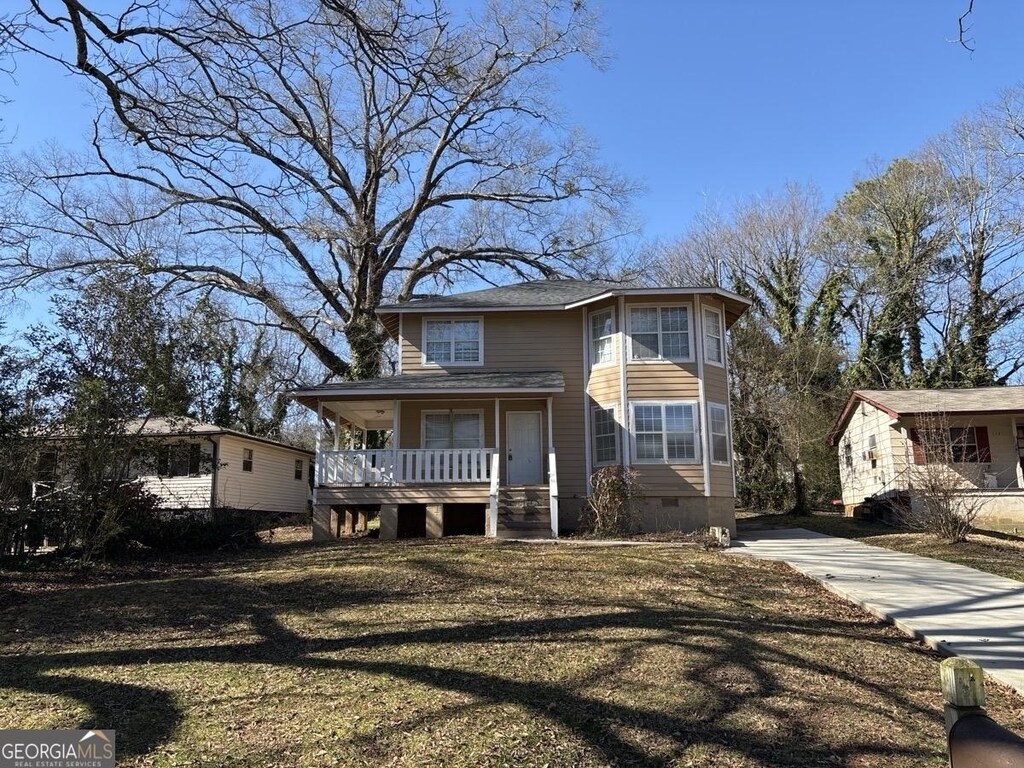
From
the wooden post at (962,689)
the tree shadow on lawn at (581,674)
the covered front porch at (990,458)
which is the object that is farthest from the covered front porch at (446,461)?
the wooden post at (962,689)

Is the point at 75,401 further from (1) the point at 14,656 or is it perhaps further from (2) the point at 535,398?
(2) the point at 535,398

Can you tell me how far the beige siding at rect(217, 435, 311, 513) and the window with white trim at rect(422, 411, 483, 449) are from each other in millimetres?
7552

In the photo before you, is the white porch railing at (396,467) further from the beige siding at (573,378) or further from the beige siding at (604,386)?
the beige siding at (604,386)

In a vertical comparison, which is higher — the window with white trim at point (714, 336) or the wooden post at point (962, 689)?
the window with white trim at point (714, 336)

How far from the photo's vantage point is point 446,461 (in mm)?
15203

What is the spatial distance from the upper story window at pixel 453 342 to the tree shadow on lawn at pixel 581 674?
33.9 ft

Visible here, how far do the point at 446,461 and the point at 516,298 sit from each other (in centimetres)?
531

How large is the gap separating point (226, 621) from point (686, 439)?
11.5m

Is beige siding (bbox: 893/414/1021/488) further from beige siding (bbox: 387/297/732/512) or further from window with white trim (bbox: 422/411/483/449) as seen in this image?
window with white trim (bbox: 422/411/483/449)

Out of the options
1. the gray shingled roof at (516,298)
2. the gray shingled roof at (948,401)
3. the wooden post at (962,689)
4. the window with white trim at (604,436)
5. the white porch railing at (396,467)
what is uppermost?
the gray shingled roof at (516,298)

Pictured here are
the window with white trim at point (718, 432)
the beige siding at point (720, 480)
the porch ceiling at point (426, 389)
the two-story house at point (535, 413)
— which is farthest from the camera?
the window with white trim at point (718, 432)

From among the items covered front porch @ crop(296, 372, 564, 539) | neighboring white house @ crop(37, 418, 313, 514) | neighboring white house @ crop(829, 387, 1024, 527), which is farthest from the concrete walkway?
neighboring white house @ crop(37, 418, 313, 514)

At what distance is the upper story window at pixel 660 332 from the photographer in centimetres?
1661

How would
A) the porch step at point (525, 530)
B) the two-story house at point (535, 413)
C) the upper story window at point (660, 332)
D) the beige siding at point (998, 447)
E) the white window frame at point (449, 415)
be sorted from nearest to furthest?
the porch step at point (525, 530) → the two-story house at point (535, 413) → the upper story window at point (660, 332) → the white window frame at point (449, 415) → the beige siding at point (998, 447)
